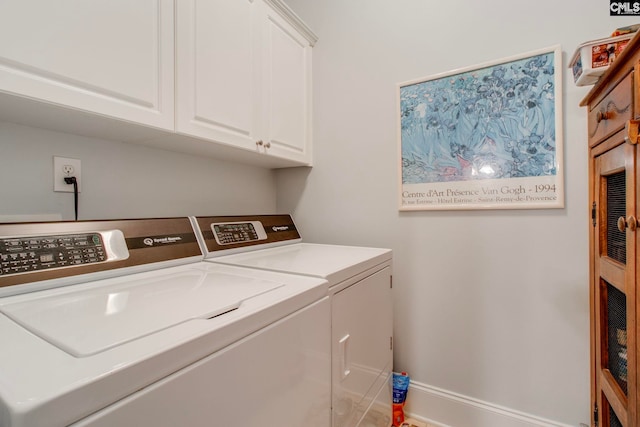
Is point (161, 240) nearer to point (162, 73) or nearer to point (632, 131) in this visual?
point (162, 73)

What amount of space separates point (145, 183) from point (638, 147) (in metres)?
1.69

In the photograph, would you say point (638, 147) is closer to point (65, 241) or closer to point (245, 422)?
point (245, 422)

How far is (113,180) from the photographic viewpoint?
1.24m

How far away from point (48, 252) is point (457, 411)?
1901mm

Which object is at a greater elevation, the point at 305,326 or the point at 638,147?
A: the point at 638,147

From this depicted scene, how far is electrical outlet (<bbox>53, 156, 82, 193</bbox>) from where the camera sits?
42.7 inches

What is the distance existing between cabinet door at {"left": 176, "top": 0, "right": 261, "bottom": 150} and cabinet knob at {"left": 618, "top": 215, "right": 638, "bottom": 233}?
1389 mm

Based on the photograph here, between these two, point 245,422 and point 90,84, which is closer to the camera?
point 245,422

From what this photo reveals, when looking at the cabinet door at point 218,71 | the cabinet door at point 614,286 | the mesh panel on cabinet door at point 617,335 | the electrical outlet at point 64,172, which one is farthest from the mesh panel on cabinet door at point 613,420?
the electrical outlet at point 64,172

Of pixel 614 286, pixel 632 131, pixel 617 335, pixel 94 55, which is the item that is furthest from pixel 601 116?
pixel 94 55

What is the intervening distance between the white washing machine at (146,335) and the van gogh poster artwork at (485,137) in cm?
102

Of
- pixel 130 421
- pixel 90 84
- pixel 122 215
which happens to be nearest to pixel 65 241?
pixel 122 215

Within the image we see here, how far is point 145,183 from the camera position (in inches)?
53.3

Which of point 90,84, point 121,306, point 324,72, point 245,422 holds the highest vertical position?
point 324,72
